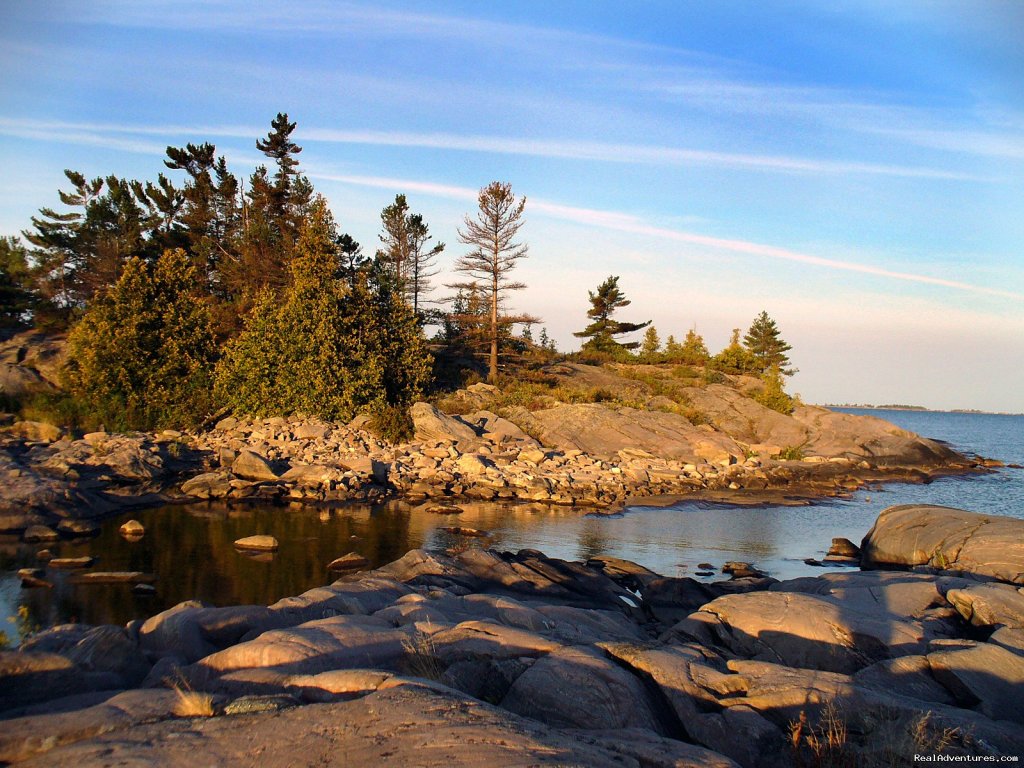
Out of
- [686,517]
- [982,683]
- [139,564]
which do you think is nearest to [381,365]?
[686,517]

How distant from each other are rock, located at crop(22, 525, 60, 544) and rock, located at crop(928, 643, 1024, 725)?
56.2ft

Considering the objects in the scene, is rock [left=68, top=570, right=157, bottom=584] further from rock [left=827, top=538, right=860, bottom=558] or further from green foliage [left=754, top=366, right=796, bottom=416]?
green foliage [left=754, top=366, right=796, bottom=416]

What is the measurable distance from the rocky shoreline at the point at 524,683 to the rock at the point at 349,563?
3.46 metres

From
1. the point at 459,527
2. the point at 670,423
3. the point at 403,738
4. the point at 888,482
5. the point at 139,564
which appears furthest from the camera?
the point at 670,423

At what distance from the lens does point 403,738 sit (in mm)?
4340

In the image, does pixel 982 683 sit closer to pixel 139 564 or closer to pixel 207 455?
pixel 139 564

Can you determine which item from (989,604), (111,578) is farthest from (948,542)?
(111,578)

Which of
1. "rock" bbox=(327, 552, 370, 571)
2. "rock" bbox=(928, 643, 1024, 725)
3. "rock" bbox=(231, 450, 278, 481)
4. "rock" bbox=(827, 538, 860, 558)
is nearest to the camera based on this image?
"rock" bbox=(928, 643, 1024, 725)

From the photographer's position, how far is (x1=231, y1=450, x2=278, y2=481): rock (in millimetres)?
23703

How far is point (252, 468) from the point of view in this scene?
23828 mm

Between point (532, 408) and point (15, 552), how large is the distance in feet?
72.6

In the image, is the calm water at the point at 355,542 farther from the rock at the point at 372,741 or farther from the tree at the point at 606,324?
→ the tree at the point at 606,324

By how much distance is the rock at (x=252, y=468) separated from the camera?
23.7m

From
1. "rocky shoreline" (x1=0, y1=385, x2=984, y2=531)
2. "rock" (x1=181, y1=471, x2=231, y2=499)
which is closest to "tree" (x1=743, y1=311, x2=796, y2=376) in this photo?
"rocky shoreline" (x1=0, y1=385, x2=984, y2=531)
